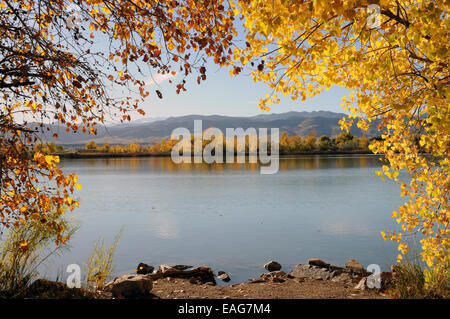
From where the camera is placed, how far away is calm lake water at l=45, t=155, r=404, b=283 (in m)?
12.2

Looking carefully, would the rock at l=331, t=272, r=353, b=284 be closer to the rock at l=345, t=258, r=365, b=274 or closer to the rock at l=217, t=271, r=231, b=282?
the rock at l=345, t=258, r=365, b=274

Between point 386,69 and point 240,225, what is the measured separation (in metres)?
14.5

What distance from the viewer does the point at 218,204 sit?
24172 mm

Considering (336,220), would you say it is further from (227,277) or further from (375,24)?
(375,24)

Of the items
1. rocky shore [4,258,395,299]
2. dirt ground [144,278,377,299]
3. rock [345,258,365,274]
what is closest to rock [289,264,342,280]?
rocky shore [4,258,395,299]

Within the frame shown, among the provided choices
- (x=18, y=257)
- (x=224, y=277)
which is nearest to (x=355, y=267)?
(x=224, y=277)

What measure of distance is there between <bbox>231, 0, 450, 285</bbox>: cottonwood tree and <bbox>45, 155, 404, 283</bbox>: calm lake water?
5.39m

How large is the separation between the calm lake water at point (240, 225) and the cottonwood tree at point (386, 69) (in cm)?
539

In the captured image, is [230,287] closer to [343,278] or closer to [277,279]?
[277,279]

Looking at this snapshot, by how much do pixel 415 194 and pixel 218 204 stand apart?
1821 cm

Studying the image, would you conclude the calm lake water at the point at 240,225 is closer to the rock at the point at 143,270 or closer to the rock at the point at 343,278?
the rock at the point at 143,270

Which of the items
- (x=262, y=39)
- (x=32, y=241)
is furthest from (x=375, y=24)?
(x=32, y=241)

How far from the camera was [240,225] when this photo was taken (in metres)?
17.9
